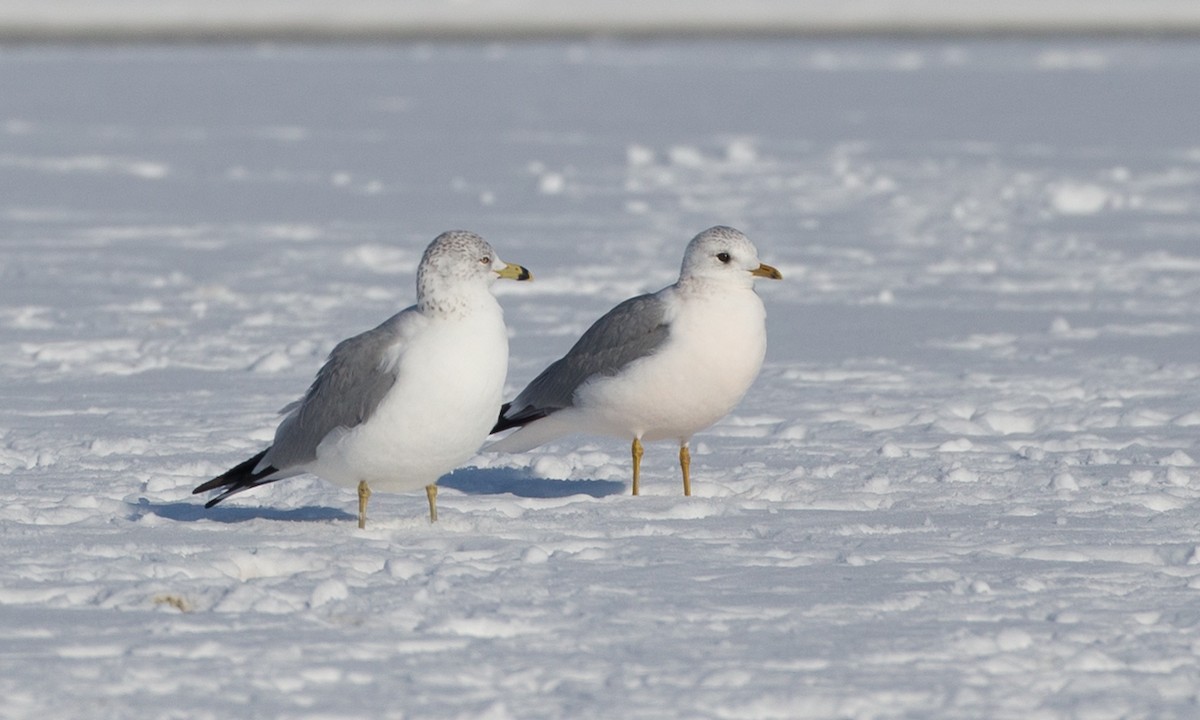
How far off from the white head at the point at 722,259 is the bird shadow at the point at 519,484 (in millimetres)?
749

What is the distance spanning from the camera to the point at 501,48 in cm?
2964

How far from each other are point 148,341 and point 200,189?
550 centimetres

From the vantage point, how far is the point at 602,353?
5.53m

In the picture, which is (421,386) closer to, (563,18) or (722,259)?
(722,259)

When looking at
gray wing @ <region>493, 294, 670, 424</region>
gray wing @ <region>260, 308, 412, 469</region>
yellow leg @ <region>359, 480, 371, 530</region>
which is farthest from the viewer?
gray wing @ <region>493, 294, 670, 424</region>

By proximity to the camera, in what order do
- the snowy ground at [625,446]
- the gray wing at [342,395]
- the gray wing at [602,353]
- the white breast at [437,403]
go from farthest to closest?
the gray wing at [602,353], the gray wing at [342,395], the white breast at [437,403], the snowy ground at [625,446]

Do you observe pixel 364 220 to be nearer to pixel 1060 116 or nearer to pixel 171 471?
pixel 171 471

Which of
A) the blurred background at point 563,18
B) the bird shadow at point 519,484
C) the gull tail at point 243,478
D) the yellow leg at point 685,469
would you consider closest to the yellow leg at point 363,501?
the gull tail at point 243,478

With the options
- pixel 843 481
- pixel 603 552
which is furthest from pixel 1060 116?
pixel 603 552

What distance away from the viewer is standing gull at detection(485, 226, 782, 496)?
5332mm

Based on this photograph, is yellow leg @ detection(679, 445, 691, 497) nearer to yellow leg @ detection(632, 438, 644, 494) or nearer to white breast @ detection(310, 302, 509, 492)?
yellow leg @ detection(632, 438, 644, 494)

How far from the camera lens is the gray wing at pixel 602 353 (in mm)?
5426

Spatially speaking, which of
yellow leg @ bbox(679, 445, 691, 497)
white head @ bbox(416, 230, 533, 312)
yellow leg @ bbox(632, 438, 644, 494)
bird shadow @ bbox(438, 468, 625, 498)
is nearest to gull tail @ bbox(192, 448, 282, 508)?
white head @ bbox(416, 230, 533, 312)

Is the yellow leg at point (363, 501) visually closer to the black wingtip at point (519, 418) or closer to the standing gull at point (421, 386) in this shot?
the standing gull at point (421, 386)
